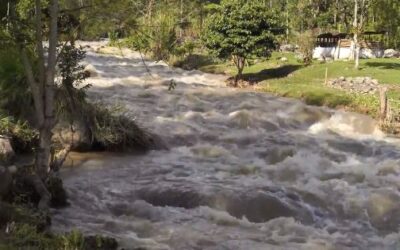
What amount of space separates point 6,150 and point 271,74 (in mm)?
31211

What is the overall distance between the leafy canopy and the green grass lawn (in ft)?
8.21

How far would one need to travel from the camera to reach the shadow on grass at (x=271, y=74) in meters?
40.5

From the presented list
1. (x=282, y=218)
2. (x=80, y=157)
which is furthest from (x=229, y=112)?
(x=282, y=218)

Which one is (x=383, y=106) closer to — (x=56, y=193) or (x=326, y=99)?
(x=326, y=99)

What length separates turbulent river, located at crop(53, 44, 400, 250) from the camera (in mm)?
11148

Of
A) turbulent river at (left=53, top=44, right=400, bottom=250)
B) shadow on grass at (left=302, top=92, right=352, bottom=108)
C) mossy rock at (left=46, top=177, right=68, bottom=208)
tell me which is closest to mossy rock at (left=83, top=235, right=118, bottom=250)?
turbulent river at (left=53, top=44, right=400, bottom=250)

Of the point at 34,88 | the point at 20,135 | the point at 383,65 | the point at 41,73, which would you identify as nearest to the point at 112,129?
the point at 20,135

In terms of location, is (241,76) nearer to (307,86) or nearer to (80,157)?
(307,86)

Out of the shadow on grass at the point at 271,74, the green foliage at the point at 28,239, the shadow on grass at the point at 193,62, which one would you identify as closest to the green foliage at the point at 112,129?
the green foliage at the point at 28,239

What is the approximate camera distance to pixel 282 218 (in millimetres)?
12234

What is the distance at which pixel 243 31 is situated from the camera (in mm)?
38656

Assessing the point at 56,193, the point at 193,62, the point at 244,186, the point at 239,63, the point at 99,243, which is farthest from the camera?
the point at 193,62

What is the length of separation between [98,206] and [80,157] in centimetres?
428

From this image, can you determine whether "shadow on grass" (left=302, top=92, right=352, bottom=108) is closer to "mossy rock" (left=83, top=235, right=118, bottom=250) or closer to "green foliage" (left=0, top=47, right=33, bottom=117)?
"green foliage" (left=0, top=47, right=33, bottom=117)
